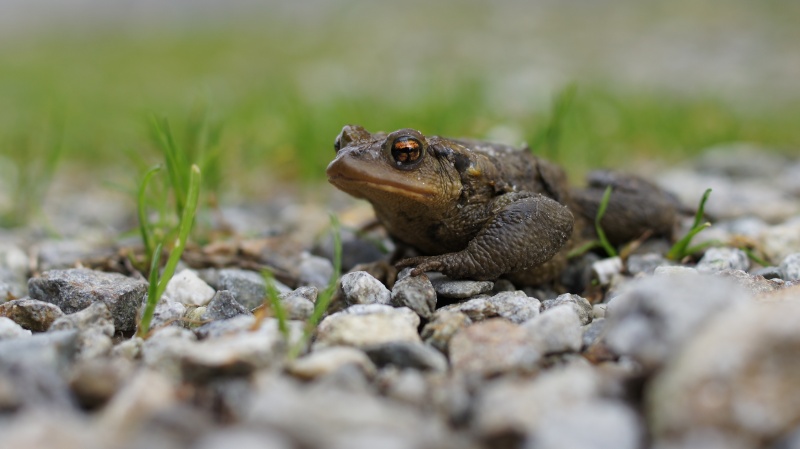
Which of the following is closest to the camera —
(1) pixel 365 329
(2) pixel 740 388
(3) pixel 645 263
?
(2) pixel 740 388

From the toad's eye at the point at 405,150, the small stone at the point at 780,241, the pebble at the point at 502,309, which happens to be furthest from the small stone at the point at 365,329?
the small stone at the point at 780,241

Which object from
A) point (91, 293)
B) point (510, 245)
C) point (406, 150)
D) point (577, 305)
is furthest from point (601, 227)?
point (91, 293)

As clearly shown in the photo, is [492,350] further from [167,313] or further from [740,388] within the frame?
[167,313]

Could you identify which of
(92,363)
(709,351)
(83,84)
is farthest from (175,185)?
(83,84)

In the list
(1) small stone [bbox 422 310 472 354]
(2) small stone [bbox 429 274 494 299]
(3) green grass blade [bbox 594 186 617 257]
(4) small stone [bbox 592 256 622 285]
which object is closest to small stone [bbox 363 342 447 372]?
(1) small stone [bbox 422 310 472 354]

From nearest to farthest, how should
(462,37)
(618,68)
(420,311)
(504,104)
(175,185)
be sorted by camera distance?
(420,311) < (175,185) < (504,104) < (618,68) < (462,37)

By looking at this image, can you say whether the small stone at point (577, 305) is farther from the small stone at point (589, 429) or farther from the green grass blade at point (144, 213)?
the green grass blade at point (144, 213)

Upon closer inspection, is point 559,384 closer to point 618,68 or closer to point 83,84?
point 83,84
